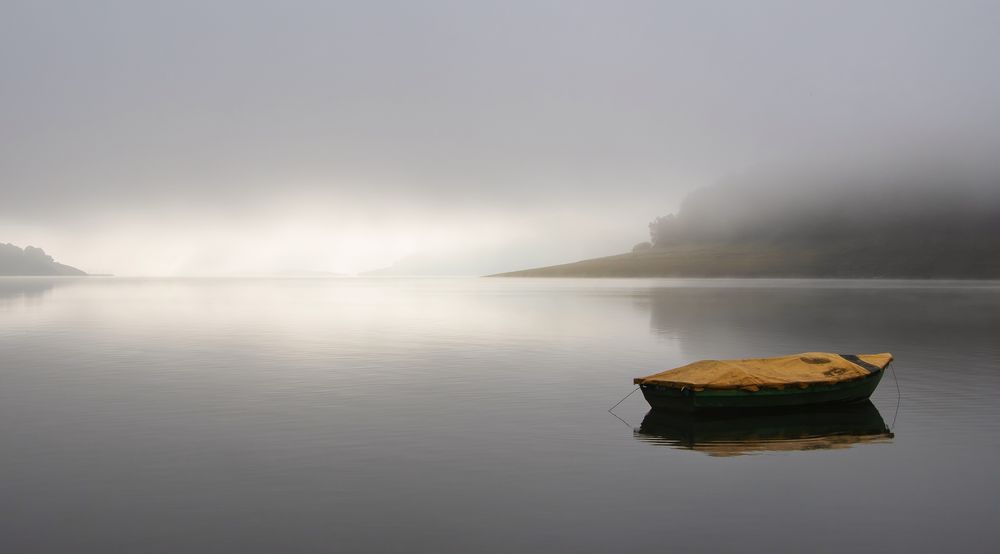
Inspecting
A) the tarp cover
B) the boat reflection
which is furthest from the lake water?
the tarp cover

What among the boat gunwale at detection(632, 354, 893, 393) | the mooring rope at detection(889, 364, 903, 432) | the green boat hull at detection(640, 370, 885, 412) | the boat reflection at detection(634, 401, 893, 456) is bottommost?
the mooring rope at detection(889, 364, 903, 432)

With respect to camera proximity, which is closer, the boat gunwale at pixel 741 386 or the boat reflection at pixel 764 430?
the boat reflection at pixel 764 430

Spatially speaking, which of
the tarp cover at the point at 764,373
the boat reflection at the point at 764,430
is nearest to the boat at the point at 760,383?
the tarp cover at the point at 764,373

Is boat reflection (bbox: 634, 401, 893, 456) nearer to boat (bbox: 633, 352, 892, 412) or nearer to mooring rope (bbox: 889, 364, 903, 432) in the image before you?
mooring rope (bbox: 889, 364, 903, 432)

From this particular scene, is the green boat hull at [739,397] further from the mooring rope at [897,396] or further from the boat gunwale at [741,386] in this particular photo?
the mooring rope at [897,396]

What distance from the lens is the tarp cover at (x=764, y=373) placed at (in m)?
30.2

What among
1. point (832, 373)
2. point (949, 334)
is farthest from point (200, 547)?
point (949, 334)

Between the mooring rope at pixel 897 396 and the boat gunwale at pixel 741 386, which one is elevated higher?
the boat gunwale at pixel 741 386

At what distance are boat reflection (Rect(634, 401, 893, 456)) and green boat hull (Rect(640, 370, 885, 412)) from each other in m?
0.48

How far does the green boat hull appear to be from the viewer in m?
29.9

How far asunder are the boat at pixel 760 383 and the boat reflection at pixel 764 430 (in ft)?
1.66

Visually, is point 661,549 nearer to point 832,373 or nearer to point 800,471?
point 800,471

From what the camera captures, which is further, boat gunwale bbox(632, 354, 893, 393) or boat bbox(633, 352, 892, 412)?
boat bbox(633, 352, 892, 412)

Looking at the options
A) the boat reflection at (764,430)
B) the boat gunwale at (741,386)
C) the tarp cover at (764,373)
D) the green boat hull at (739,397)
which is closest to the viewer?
the boat reflection at (764,430)
